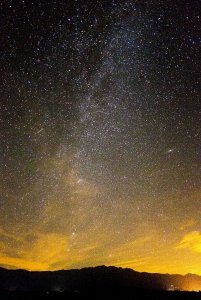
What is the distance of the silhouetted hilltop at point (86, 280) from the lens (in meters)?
76.2

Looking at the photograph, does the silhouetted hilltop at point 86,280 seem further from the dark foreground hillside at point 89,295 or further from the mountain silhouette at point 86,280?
the dark foreground hillside at point 89,295

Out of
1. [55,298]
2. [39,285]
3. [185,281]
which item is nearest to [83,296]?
[55,298]

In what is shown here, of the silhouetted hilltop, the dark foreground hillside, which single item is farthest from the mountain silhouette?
the dark foreground hillside

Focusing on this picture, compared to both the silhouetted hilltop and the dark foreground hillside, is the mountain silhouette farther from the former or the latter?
the dark foreground hillside

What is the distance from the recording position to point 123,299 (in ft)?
122

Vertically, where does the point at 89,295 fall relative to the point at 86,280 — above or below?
below

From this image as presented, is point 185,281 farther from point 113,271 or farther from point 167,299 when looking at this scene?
point 167,299

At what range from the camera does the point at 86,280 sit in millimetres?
91250

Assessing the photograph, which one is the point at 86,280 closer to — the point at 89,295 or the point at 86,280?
the point at 86,280

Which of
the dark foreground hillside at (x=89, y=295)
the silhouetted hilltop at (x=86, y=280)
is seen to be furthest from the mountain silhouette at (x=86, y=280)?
the dark foreground hillside at (x=89, y=295)

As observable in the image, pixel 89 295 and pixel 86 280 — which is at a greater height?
pixel 86 280

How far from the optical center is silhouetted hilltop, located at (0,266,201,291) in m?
76.2

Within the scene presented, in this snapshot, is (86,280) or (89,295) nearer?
(89,295)

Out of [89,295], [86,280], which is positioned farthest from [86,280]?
[89,295]
